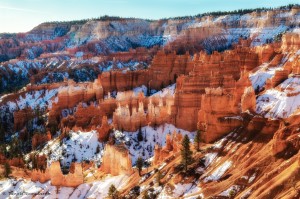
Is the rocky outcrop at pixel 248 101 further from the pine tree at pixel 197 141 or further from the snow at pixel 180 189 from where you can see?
the snow at pixel 180 189

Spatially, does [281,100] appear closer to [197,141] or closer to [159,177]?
[197,141]

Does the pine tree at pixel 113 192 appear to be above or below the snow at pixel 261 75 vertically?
below

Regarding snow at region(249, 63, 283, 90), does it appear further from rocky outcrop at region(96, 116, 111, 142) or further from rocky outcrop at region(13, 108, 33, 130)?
rocky outcrop at region(13, 108, 33, 130)

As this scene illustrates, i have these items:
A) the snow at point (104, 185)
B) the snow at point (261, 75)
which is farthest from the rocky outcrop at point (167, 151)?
the snow at point (261, 75)

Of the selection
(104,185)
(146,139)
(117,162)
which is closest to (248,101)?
(117,162)

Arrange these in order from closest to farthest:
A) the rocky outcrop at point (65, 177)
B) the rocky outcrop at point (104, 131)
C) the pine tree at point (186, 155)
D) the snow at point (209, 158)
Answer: the snow at point (209, 158) → the pine tree at point (186, 155) → the rocky outcrop at point (65, 177) → the rocky outcrop at point (104, 131)
